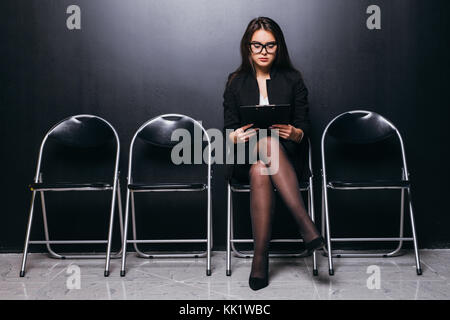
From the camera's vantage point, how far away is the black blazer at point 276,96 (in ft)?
8.18

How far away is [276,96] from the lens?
250 cm

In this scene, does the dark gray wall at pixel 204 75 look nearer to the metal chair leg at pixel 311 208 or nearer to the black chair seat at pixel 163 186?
the metal chair leg at pixel 311 208

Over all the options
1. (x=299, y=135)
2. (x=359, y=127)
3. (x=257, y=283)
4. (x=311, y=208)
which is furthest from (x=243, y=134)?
(x=359, y=127)

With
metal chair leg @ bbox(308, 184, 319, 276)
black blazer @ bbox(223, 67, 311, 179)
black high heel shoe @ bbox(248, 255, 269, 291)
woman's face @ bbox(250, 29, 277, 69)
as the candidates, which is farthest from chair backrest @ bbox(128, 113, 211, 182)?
black high heel shoe @ bbox(248, 255, 269, 291)

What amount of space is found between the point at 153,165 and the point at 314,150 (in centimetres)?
105

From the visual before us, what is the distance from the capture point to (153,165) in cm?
291

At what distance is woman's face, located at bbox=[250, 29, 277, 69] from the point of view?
2449mm

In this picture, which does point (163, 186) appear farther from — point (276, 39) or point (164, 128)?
point (276, 39)

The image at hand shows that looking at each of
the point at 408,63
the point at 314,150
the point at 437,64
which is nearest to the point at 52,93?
the point at 314,150

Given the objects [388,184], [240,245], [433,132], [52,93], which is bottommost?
[240,245]

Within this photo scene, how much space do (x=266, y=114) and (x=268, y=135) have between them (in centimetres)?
13

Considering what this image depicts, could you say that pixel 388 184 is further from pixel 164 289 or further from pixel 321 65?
pixel 164 289

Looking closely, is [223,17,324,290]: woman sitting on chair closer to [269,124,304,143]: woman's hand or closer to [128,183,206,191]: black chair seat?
[269,124,304,143]: woman's hand
